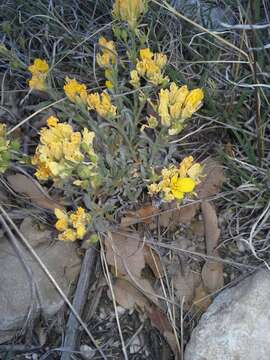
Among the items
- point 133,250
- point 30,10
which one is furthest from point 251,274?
point 30,10

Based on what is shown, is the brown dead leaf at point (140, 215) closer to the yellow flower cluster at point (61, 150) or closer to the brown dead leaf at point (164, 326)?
the brown dead leaf at point (164, 326)

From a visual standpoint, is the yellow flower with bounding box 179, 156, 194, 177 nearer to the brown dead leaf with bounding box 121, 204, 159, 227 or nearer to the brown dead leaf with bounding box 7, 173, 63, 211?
the brown dead leaf with bounding box 121, 204, 159, 227

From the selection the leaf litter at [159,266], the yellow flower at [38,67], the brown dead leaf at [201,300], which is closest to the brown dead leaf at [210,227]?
the leaf litter at [159,266]

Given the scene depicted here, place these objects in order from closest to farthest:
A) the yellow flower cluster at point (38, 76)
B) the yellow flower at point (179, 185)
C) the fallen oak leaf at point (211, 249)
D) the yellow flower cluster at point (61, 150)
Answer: the yellow flower cluster at point (61, 150)
the yellow flower at point (179, 185)
the yellow flower cluster at point (38, 76)
the fallen oak leaf at point (211, 249)

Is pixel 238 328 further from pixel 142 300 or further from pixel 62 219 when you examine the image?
pixel 62 219

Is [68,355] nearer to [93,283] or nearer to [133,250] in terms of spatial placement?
[93,283]

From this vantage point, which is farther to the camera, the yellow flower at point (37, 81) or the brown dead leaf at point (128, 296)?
the brown dead leaf at point (128, 296)
